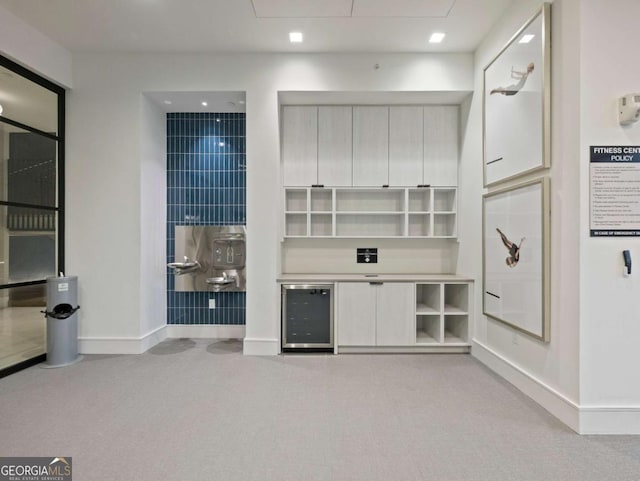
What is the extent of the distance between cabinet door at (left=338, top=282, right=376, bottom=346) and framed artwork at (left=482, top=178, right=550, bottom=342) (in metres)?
1.20

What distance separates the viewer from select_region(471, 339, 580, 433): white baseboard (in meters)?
2.39

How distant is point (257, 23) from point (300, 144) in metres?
1.37

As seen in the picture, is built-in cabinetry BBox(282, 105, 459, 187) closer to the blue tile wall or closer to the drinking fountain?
the blue tile wall

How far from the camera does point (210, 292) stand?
15.0 ft

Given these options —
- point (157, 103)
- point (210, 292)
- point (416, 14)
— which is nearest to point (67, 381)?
point (210, 292)

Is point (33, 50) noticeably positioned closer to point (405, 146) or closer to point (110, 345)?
point (110, 345)

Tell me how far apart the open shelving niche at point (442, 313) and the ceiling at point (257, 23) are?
269 cm

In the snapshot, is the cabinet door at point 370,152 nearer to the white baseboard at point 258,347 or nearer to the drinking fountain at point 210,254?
the drinking fountain at point 210,254

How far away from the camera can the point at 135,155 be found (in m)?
3.94

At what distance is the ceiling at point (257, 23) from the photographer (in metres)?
3.11

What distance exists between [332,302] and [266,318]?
2.54 ft

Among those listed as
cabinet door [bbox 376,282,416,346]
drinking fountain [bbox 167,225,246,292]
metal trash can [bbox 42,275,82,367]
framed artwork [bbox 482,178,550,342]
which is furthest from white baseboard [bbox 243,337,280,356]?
framed artwork [bbox 482,178,550,342]

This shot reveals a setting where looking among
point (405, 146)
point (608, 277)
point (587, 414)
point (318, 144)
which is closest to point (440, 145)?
point (405, 146)

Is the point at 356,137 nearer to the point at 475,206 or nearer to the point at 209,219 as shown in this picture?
the point at 475,206
